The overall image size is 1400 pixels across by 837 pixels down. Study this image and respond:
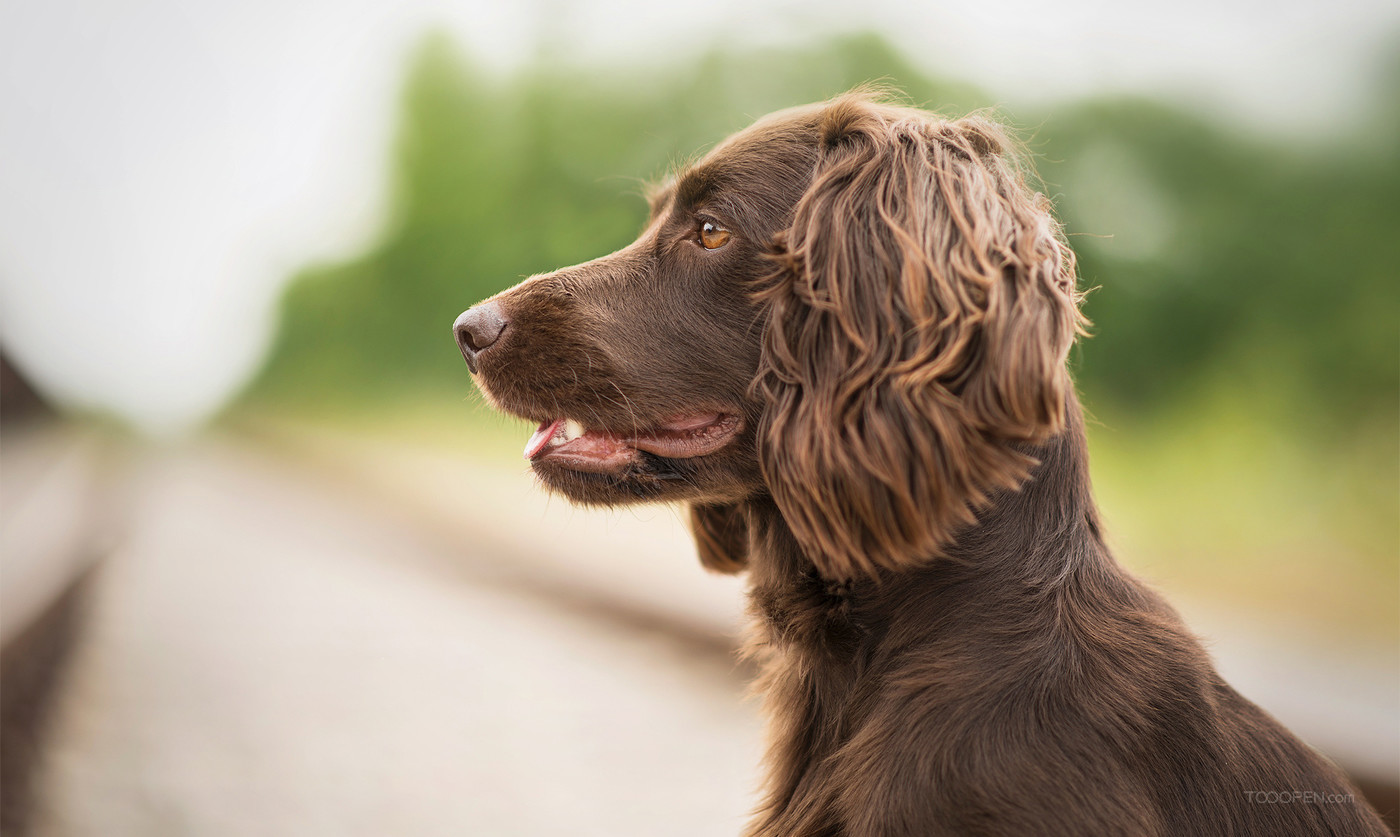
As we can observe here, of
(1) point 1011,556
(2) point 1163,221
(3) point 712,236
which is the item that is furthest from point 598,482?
(2) point 1163,221

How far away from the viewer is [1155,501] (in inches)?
160

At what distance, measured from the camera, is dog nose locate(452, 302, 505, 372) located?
181 centimetres

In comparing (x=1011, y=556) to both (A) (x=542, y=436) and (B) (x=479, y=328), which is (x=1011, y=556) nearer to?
(A) (x=542, y=436)

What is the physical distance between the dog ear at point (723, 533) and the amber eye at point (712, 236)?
71 cm

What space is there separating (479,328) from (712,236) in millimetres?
535

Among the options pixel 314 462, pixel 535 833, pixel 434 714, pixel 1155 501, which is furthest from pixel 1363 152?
pixel 314 462

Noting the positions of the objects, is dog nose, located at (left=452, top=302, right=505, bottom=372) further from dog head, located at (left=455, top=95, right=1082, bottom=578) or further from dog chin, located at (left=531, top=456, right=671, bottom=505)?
dog chin, located at (left=531, top=456, right=671, bottom=505)

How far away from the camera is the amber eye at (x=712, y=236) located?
1.71 metres

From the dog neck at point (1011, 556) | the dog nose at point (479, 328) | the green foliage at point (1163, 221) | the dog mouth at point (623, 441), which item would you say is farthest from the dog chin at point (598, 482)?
the green foliage at point (1163, 221)

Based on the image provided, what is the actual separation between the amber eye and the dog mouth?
1.13 ft

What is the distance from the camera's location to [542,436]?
1875 millimetres

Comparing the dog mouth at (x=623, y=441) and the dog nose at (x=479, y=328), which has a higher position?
the dog nose at (x=479, y=328)

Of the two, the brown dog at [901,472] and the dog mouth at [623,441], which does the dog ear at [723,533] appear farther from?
the dog mouth at [623,441]

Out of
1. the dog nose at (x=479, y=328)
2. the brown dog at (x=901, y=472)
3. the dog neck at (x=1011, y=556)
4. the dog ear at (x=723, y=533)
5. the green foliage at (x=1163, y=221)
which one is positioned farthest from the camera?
the green foliage at (x=1163, y=221)
